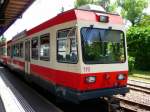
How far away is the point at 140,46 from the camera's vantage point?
2150 centimetres

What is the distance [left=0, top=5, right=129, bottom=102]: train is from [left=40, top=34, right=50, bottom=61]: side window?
165mm

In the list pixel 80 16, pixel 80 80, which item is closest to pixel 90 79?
pixel 80 80

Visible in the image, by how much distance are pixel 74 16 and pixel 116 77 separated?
2.33 metres

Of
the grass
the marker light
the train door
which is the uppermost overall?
the marker light

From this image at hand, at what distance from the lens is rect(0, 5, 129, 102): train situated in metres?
7.17

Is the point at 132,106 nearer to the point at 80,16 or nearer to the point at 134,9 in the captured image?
the point at 80,16

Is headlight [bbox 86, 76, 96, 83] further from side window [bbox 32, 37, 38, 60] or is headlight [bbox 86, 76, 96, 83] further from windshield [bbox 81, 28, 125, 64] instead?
side window [bbox 32, 37, 38, 60]

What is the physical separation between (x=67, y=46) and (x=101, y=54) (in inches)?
Answer: 42.1

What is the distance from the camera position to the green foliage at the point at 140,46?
68.4 feet

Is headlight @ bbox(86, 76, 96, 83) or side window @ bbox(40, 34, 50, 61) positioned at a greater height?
side window @ bbox(40, 34, 50, 61)

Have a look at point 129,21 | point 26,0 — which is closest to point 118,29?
point 26,0

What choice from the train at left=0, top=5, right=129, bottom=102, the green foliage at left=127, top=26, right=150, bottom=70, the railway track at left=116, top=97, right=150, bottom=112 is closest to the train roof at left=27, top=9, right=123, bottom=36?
the train at left=0, top=5, right=129, bottom=102

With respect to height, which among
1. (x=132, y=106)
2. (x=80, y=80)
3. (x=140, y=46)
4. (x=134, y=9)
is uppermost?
(x=134, y=9)

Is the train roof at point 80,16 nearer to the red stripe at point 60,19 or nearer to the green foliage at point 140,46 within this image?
the red stripe at point 60,19
